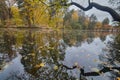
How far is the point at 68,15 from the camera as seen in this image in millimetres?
111625

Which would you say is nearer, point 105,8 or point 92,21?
point 105,8

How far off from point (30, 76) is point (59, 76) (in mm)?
1039

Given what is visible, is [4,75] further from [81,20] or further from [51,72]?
[81,20]

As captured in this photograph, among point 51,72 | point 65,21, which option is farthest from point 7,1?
point 51,72

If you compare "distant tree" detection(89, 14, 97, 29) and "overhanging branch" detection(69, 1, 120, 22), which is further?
"distant tree" detection(89, 14, 97, 29)

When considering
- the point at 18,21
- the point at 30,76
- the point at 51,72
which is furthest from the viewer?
the point at 18,21

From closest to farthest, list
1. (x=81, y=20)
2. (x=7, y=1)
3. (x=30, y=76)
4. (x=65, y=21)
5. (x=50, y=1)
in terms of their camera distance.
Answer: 1. (x=30, y=76)
2. (x=50, y=1)
3. (x=7, y=1)
4. (x=65, y=21)
5. (x=81, y=20)

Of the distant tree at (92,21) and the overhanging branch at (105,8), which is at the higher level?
the overhanging branch at (105,8)

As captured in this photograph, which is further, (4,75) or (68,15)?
(68,15)

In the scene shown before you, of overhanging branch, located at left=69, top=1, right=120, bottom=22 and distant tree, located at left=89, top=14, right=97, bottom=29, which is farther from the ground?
overhanging branch, located at left=69, top=1, right=120, bottom=22

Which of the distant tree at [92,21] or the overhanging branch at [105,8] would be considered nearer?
the overhanging branch at [105,8]

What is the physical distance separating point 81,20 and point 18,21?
67008mm

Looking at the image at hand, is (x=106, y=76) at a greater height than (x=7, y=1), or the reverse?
(x=7, y=1)

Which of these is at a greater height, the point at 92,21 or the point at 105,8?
the point at 105,8
